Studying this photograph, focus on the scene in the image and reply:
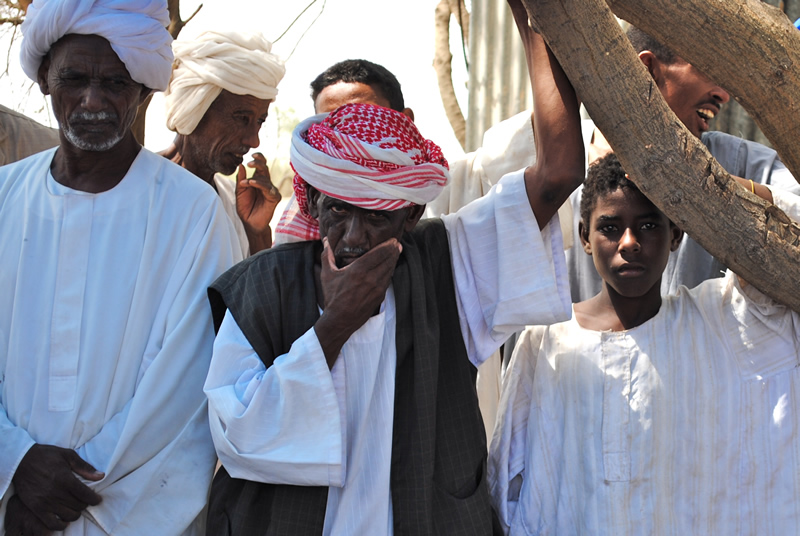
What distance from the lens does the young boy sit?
2.57m

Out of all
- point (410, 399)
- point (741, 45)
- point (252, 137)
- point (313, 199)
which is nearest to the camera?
point (741, 45)

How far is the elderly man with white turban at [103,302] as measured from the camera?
2.41 meters

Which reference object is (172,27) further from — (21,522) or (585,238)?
(21,522)

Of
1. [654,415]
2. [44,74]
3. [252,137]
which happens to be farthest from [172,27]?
[654,415]

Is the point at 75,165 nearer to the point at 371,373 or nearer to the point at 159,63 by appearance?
the point at 159,63

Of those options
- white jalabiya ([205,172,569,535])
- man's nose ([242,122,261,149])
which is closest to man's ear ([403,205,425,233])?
white jalabiya ([205,172,569,535])

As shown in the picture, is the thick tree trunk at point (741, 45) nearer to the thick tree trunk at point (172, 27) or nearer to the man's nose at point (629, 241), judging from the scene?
the man's nose at point (629, 241)

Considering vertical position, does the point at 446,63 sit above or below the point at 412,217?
below

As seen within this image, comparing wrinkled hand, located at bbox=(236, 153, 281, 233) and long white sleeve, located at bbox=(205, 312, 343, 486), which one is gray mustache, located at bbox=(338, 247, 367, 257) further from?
wrinkled hand, located at bbox=(236, 153, 281, 233)

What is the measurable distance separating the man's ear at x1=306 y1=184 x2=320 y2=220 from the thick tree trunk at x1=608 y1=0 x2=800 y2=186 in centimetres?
94

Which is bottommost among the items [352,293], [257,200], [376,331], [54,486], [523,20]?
[257,200]

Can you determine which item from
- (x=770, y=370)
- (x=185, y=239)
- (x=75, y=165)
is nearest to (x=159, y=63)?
(x=75, y=165)

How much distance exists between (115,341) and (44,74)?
3.12 feet

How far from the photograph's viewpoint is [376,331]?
2.35 m
